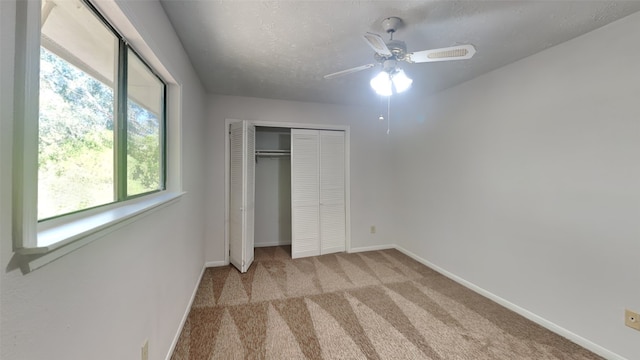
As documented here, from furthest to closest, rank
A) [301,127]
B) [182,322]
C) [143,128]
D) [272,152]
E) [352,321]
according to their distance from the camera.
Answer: [272,152]
[301,127]
[352,321]
[182,322]
[143,128]

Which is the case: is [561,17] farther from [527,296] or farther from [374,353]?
[374,353]

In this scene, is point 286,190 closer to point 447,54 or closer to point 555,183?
point 447,54

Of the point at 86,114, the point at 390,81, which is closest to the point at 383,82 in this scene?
the point at 390,81

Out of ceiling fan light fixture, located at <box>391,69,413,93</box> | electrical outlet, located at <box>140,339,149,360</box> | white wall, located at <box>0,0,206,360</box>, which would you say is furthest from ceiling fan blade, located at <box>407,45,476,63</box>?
electrical outlet, located at <box>140,339,149,360</box>

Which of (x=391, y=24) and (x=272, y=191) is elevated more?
(x=391, y=24)

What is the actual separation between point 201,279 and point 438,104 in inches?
147

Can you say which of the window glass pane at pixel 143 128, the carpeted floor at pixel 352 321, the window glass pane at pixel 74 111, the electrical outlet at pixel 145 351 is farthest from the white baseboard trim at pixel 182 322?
the window glass pane at pixel 74 111

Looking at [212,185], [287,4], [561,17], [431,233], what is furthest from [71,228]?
[431,233]

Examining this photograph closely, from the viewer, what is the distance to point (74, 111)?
0.86 meters

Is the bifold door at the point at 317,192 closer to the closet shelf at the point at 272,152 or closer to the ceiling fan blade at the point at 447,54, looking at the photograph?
the closet shelf at the point at 272,152

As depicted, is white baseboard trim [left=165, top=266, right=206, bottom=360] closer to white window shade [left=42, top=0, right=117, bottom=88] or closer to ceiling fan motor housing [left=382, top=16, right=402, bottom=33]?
white window shade [left=42, top=0, right=117, bottom=88]

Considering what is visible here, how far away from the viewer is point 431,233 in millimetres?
3236

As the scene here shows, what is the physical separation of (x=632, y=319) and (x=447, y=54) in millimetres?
2190

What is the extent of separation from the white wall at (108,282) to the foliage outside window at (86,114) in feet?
0.57
